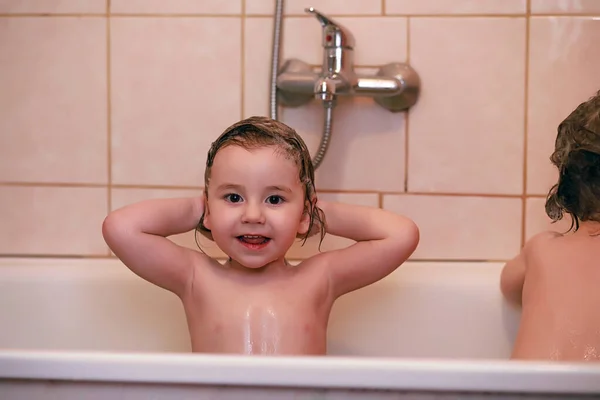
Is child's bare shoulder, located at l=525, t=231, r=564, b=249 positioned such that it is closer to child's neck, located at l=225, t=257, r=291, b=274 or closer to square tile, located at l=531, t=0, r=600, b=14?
child's neck, located at l=225, t=257, r=291, b=274

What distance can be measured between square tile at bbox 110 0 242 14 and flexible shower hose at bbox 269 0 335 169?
11cm

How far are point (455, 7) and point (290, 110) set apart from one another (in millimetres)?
410

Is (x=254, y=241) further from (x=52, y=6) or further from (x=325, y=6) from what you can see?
(x=52, y=6)

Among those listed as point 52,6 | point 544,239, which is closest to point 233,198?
point 544,239

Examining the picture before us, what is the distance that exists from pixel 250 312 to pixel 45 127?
2.41ft

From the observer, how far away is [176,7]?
1.53 metres

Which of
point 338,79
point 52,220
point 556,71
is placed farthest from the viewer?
point 52,220

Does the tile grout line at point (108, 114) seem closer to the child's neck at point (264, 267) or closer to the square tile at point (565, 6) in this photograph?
the child's neck at point (264, 267)

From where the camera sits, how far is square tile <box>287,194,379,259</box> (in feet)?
5.00

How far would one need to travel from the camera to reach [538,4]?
147 centimetres

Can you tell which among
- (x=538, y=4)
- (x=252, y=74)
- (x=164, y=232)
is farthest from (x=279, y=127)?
(x=538, y=4)

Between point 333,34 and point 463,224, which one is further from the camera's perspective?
point 463,224

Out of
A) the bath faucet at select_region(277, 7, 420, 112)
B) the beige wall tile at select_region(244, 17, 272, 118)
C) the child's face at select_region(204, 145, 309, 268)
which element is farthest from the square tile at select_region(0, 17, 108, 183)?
the child's face at select_region(204, 145, 309, 268)

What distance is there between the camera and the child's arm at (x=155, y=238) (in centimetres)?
115
